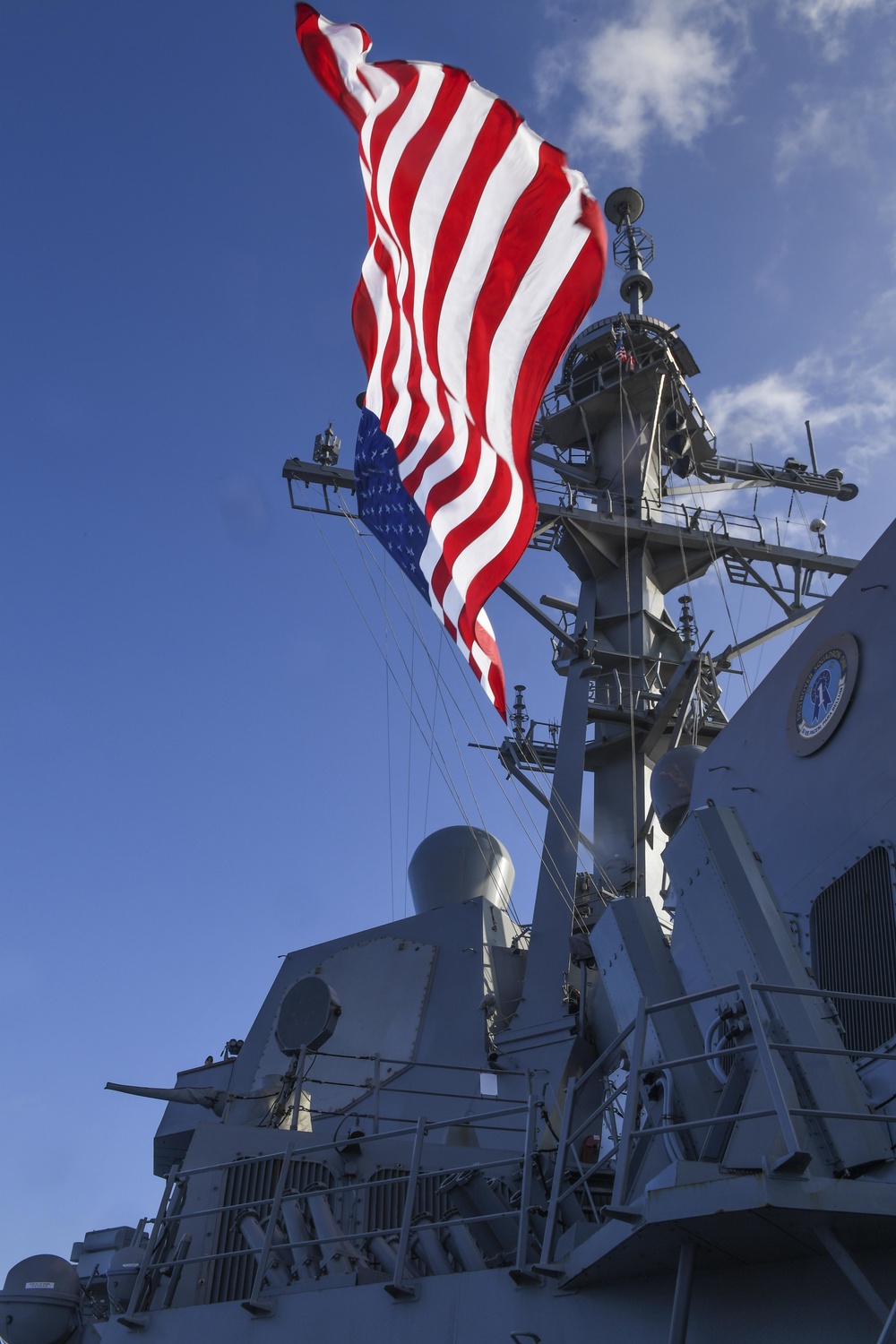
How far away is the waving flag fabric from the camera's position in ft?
22.0

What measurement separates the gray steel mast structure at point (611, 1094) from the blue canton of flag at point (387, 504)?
201cm

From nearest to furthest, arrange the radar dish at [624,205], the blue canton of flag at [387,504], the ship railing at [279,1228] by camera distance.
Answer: the ship railing at [279,1228] → the blue canton of flag at [387,504] → the radar dish at [624,205]

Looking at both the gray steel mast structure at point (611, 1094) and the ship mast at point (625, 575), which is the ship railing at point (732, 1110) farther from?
the ship mast at point (625, 575)

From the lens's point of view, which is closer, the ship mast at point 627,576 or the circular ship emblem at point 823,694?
the circular ship emblem at point 823,694

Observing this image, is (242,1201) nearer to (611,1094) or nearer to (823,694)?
(611,1094)

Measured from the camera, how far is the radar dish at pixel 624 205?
15.6 m

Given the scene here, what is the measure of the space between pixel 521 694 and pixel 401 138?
7.46 metres

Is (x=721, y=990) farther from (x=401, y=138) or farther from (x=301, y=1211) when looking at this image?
(x=401, y=138)

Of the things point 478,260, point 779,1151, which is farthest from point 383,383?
point 779,1151

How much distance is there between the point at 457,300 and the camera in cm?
705

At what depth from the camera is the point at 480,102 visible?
696 centimetres

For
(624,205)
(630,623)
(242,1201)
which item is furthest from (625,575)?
(242,1201)

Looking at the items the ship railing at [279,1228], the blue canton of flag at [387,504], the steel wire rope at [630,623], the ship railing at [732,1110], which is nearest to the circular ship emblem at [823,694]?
the ship railing at [732,1110]

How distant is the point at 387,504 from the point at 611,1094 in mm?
3944
